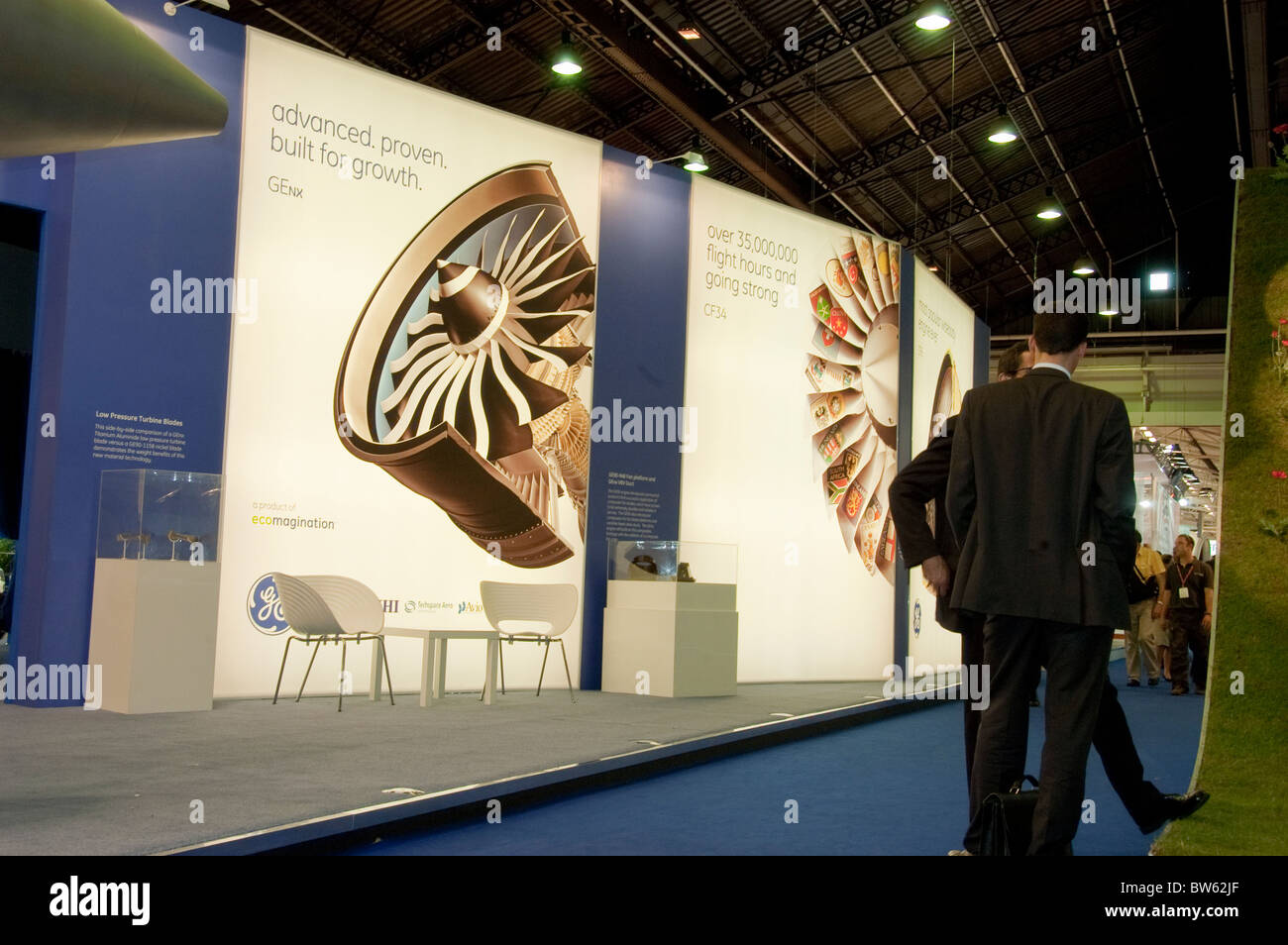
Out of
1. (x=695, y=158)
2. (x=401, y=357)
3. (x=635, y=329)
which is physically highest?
(x=695, y=158)

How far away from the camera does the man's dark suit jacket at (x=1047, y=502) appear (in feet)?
9.04

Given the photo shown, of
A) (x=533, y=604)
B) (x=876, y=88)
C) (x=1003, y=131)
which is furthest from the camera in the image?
(x=1003, y=131)

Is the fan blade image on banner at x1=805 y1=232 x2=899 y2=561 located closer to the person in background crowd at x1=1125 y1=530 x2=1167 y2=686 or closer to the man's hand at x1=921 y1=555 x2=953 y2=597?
the person in background crowd at x1=1125 y1=530 x2=1167 y2=686

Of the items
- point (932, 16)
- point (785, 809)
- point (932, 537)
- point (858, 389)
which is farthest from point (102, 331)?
point (932, 16)

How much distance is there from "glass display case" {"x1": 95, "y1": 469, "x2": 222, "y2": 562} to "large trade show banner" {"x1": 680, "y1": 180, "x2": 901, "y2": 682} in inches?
155

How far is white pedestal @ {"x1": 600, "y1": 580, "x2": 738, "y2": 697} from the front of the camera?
26.2 ft

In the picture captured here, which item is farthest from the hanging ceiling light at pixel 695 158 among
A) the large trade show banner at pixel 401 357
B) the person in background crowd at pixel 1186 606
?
the person in background crowd at pixel 1186 606

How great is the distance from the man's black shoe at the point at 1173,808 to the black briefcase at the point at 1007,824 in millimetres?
1007

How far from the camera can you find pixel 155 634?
599 centimetres

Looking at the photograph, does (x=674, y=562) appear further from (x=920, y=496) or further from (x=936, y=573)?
(x=936, y=573)

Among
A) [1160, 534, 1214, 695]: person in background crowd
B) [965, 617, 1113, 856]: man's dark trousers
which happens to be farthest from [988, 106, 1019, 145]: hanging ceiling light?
[965, 617, 1113, 856]: man's dark trousers

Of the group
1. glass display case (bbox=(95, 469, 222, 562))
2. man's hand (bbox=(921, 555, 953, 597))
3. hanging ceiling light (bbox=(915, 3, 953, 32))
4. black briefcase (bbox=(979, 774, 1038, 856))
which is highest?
hanging ceiling light (bbox=(915, 3, 953, 32))

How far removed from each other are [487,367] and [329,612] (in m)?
2.34

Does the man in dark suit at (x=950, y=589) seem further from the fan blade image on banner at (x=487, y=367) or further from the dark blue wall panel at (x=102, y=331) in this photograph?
the fan blade image on banner at (x=487, y=367)
